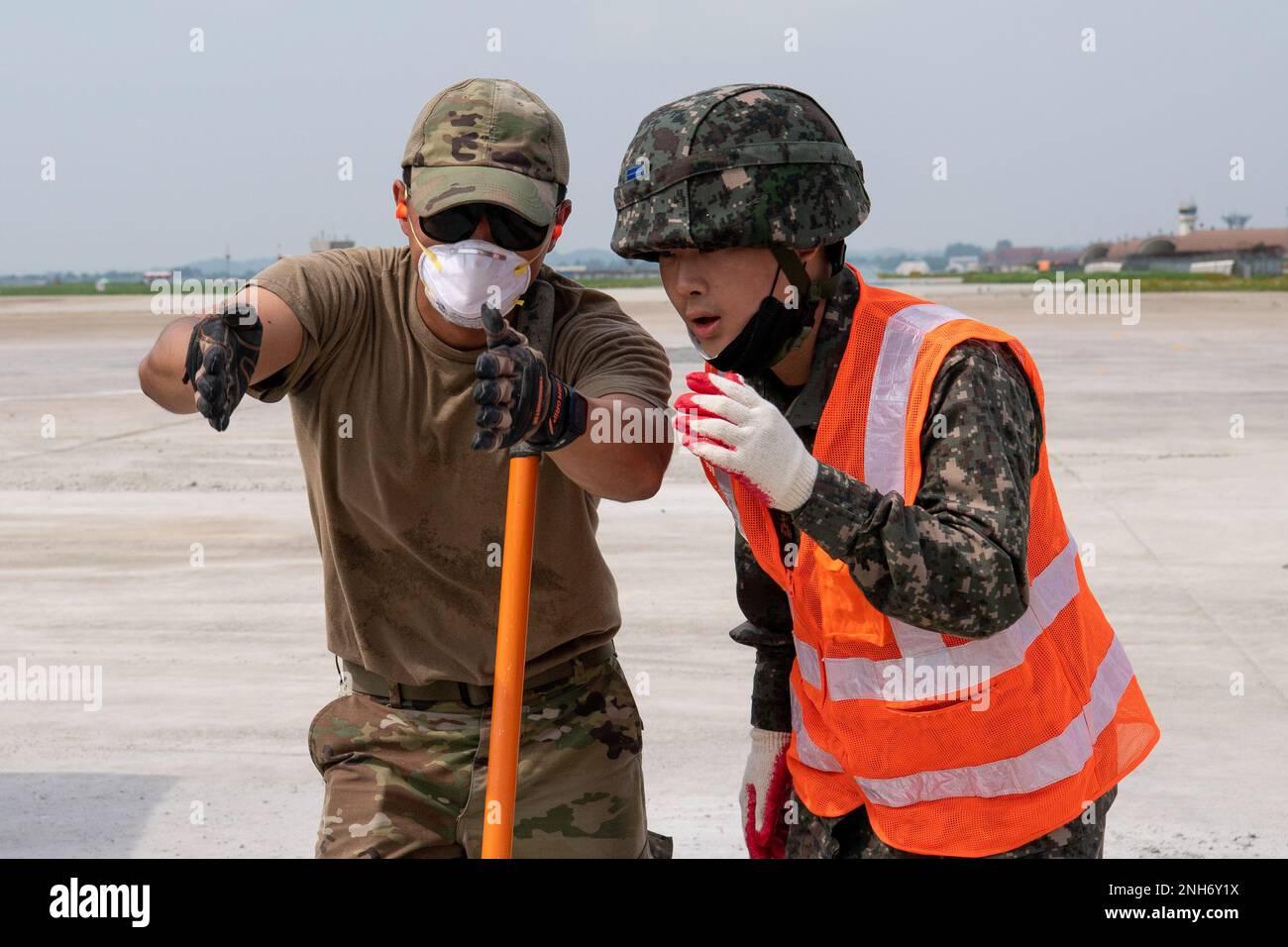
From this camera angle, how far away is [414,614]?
3297mm

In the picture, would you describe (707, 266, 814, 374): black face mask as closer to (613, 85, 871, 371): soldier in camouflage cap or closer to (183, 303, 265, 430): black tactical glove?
(613, 85, 871, 371): soldier in camouflage cap

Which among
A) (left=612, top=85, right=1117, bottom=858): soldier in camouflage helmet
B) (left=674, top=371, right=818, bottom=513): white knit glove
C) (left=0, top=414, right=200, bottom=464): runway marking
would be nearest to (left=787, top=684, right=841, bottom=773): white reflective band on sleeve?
(left=612, top=85, right=1117, bottom=858): soldier in camouflage helmet

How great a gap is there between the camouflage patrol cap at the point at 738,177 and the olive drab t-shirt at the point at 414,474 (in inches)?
20.6

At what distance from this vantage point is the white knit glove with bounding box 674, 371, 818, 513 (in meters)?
2.27

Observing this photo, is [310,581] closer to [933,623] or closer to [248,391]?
A: [248,391]

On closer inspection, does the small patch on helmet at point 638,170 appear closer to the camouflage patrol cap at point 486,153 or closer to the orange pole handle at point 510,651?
the camouflage patrol cap at point 486,153

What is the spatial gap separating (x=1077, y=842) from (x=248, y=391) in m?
1.79

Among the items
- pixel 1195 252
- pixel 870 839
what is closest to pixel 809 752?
pixel 870 839

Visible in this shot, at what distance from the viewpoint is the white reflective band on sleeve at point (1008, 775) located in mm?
2551

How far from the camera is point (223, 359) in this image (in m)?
2.72

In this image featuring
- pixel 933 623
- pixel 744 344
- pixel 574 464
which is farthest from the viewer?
pixel 574 464

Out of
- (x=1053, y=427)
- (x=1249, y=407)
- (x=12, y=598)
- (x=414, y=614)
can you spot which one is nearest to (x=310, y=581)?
(x=12, y=598)

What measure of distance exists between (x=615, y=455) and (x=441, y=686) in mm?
781

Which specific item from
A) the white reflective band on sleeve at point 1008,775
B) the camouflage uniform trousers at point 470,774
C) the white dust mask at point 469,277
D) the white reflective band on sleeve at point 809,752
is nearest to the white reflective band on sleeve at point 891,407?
the white reflective band on sleeve at point 1008,775
